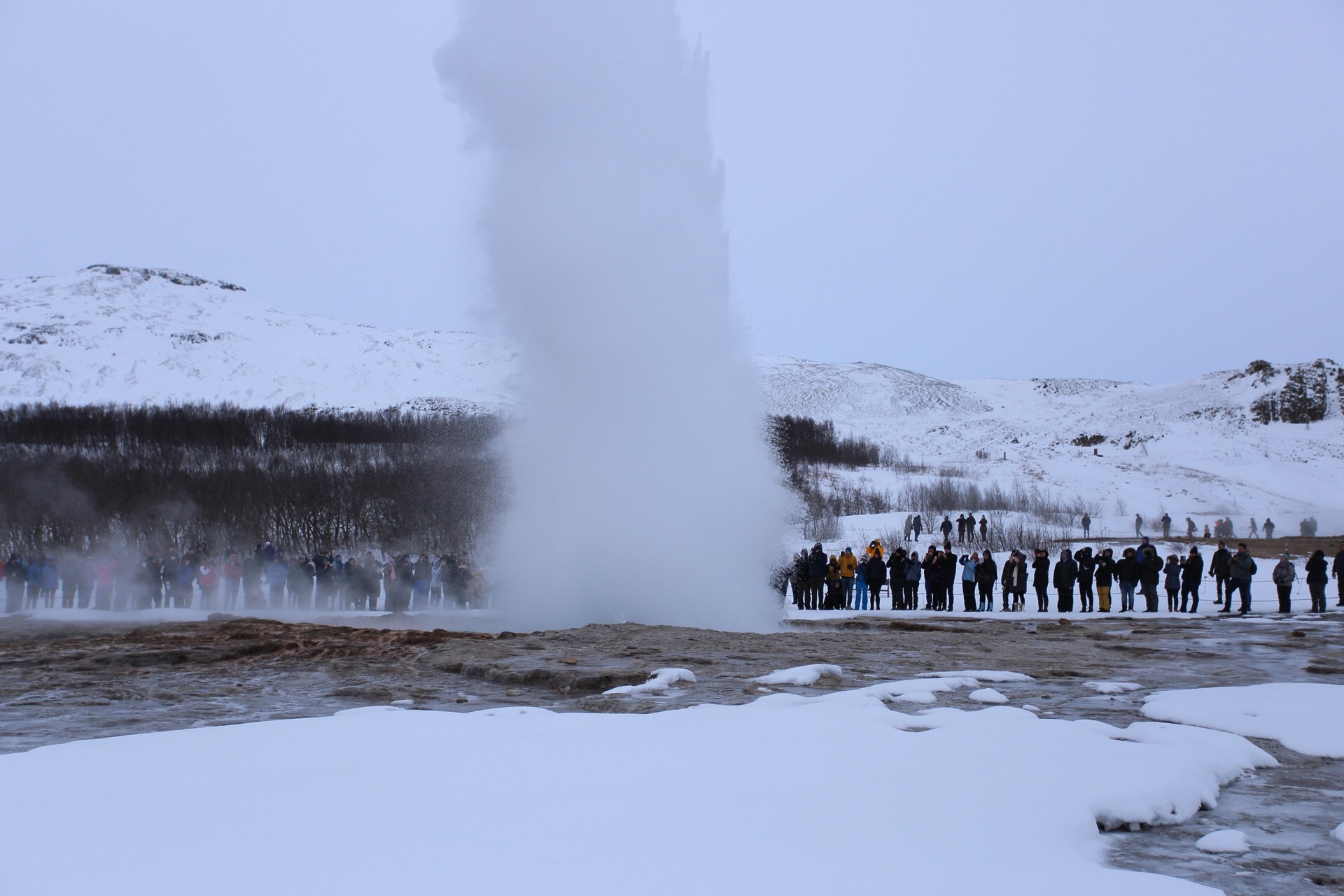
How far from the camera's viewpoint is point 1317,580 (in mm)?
18375

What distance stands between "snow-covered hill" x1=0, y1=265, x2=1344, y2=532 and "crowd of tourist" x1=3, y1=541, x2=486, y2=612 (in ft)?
16.6

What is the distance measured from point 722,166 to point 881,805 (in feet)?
49.2

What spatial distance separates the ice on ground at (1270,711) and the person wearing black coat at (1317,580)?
42.2 feet

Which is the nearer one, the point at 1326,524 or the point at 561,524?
the point at 561,524

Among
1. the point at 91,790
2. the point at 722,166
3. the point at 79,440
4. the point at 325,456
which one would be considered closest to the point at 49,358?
the point at 79,440

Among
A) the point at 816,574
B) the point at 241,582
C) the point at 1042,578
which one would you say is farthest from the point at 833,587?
the point at 241,582

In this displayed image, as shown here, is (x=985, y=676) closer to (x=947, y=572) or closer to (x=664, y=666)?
(x=664, y=666)

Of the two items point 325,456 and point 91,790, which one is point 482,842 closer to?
point 91,790

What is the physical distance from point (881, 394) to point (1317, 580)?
549ft

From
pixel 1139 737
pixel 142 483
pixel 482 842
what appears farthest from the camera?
pixel 142 483

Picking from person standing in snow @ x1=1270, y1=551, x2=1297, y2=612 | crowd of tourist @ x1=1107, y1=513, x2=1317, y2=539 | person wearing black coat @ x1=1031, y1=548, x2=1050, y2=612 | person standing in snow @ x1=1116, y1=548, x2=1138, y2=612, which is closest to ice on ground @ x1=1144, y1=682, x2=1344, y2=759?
person standing in snow @ x1=1270, y1=551, x2=1297, y2=612

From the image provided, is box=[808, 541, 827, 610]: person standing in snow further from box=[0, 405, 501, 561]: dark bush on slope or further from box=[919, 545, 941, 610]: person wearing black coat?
box=[0, 405, 501, 561]: dark bush on slope

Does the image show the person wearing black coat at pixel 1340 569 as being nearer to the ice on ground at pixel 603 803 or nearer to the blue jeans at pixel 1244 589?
the blue jeans at pixel 1244 589

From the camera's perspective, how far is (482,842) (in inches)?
143
